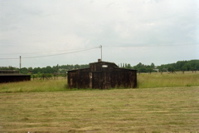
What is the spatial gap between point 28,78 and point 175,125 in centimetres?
4071

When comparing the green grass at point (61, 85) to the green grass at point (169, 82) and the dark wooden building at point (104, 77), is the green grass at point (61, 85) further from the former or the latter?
the dark wooden building at point (104, 77)

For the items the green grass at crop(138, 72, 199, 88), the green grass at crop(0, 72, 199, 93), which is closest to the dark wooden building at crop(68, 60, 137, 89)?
the green grass at crop(0, 72, 199, 93)

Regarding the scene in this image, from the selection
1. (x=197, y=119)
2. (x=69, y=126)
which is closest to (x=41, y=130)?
(x=69, y=126)

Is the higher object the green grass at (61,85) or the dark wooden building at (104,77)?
the dark wooden building at (104,77)

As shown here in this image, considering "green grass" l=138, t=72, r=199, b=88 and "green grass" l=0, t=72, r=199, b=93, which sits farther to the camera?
"green grass" l=138, t=72, r=199, b=88

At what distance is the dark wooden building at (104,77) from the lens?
23578mm

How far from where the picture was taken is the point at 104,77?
77.4 ft

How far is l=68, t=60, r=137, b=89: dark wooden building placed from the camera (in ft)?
77.4

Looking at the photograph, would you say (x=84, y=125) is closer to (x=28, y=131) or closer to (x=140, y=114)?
(x=28, y=131)

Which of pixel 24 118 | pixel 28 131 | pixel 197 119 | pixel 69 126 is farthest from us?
pixel 24 118

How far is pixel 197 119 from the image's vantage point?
27.2 ft

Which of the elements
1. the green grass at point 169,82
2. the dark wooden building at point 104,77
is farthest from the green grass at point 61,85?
the dark wooden building at point 104,77

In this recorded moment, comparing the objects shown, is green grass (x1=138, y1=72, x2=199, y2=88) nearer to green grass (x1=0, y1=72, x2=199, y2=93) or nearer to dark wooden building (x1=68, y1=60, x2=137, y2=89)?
green grass (x1=0, y1=72, x2=199, y2=93)

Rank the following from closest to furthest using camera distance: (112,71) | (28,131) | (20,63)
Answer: (28,131)
(112,71)
(20,63)
